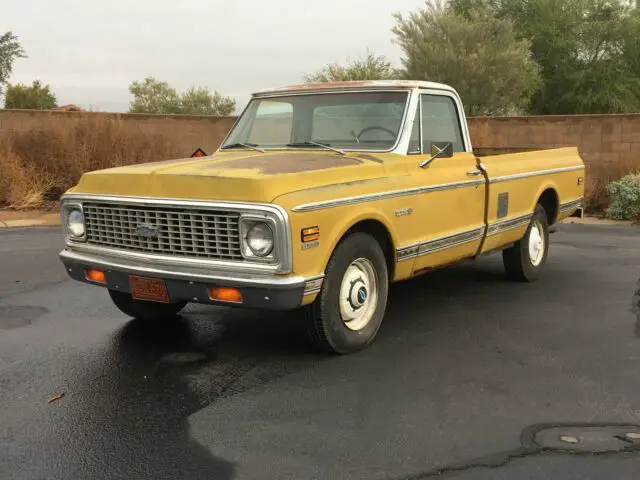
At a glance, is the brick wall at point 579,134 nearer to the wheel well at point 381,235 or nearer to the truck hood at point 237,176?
the wheel well at point 381,235

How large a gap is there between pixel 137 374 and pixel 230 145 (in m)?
2.26

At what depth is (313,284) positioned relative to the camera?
13.2ft

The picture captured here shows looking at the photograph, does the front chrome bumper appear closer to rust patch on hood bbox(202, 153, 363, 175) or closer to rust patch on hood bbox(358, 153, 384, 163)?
rust patch on hood bbox(202, 153, 363, 175)

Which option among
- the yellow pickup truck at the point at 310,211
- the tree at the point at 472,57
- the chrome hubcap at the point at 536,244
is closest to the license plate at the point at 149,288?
the yellow pickup truck at the point at 310,211

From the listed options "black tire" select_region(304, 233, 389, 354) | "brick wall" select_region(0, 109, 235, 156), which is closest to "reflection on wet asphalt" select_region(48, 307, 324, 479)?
"black tire" select_region(304, 233, 389, 354)

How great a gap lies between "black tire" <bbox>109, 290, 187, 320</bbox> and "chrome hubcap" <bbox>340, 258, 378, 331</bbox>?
56.9 inches

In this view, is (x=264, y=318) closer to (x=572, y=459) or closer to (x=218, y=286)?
(x=218, y=286)

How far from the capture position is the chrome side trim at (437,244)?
15.9 ft

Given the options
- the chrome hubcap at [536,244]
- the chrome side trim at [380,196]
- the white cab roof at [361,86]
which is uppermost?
the white cab roof at [361,86]

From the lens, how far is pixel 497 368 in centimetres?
432

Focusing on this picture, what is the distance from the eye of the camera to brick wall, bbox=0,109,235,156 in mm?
14328

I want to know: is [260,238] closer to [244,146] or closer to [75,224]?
Result: [75,224]

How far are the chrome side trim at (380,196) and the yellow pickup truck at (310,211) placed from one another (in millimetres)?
11

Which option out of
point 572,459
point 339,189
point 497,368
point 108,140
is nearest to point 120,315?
point 339,189
